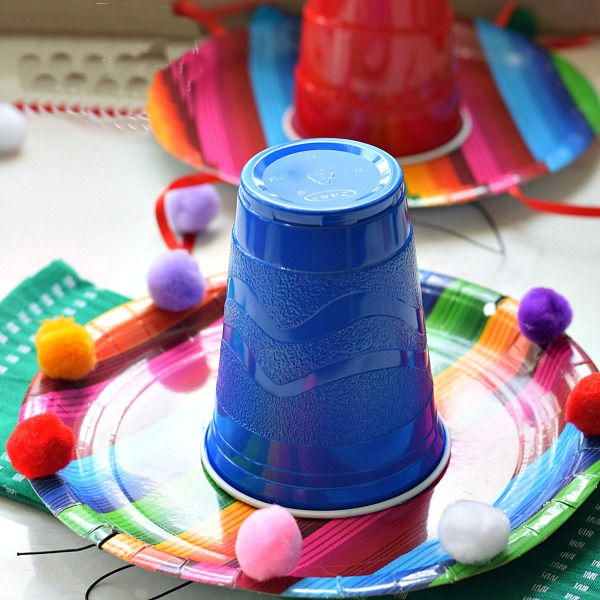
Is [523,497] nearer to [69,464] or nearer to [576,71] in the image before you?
[69,464]

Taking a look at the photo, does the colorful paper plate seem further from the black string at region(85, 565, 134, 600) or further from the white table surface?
the black string at region(85, 565, 134, 600)

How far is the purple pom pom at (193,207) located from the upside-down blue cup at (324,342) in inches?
14.7

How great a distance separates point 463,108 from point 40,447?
69 centimetres

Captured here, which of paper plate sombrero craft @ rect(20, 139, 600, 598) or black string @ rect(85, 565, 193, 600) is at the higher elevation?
paper plate sombrero craft @ rect(20, 139, 600, 598)

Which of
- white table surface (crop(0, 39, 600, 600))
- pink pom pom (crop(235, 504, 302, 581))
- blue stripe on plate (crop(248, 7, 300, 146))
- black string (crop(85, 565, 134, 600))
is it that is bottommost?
white table surface (crop(0, 39, 600, 600))

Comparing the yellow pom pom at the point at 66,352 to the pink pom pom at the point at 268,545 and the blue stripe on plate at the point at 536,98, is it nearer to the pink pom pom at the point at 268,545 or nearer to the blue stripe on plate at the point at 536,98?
the pink pom pom at the point at 268,545

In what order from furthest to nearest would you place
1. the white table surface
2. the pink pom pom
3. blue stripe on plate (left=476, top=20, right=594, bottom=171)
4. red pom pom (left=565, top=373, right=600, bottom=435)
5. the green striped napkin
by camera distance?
blue stripe on plate (left=476, top=20, right=594, bottom=171)
the white table surface
the green striped napkin
red pom pom (left=565, top=373, right=600, bottom=435)
the pink pom pom

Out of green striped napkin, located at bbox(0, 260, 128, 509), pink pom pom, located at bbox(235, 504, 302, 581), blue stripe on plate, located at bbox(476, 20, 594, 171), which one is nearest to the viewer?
pink pom pom, located at bbox(235, 504, 302, 581)

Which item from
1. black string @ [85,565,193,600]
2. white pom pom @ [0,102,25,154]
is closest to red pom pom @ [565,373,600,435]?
black string @ [85,565,193,600]

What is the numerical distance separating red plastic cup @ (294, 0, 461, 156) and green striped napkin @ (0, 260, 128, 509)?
310 mm

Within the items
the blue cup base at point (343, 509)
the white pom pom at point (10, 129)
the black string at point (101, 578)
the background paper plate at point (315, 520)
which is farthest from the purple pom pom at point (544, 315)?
the white pom pom at point (10, 129)

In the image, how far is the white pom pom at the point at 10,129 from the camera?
3.86 ft

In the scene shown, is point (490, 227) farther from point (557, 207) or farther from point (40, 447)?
point (40, 447)

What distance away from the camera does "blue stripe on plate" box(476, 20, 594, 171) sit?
111 centimetres
